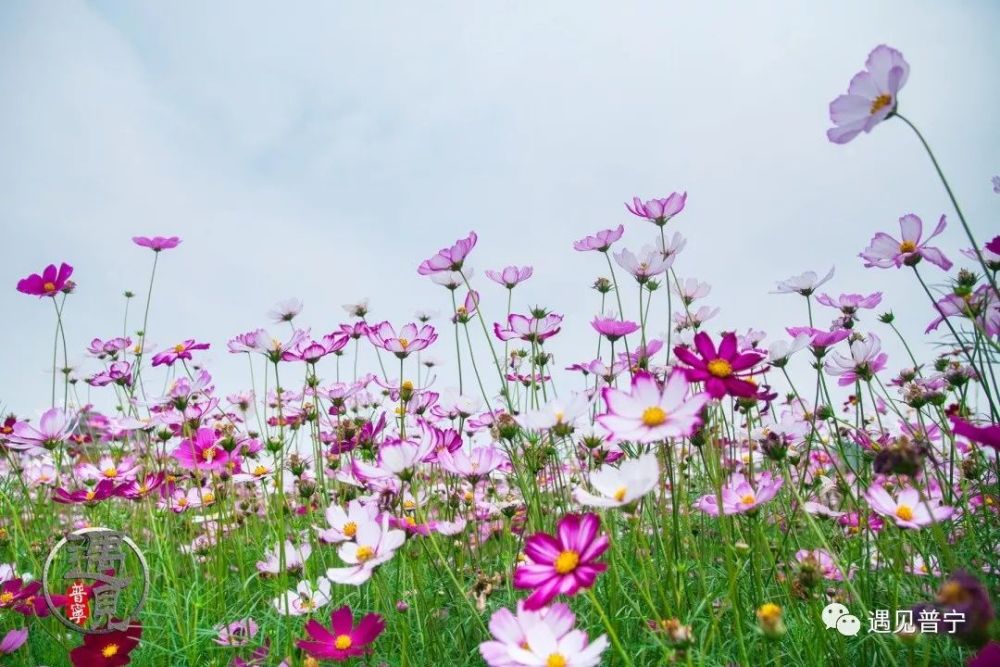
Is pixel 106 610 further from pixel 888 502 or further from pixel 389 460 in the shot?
pixel 888 502

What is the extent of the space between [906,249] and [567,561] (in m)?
1.05

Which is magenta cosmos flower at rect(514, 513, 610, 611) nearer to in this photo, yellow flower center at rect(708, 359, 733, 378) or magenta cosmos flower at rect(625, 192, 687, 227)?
yellow flower center at rect(708, 359, 733, 378)

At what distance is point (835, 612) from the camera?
3.34ft

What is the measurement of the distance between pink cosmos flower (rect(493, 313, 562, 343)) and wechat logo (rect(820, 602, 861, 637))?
0.79 metres

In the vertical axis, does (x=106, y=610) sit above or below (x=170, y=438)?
below

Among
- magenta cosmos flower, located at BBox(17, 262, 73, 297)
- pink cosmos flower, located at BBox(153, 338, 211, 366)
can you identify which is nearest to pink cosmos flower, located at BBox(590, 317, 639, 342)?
pink cosmos flower, located at BBox(153, 338, 211, 366)

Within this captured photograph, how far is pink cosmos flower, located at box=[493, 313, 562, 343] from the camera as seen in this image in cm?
154

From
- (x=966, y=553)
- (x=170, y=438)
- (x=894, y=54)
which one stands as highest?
(x=894, y=54)

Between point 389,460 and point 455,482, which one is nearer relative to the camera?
point 389,460

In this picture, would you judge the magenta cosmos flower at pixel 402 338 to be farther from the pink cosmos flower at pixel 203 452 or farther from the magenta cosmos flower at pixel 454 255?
the pink cosmos flower at pixel 203 452

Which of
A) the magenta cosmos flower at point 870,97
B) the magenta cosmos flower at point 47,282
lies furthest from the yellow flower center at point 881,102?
the magenta cosmos flower at point 47,282

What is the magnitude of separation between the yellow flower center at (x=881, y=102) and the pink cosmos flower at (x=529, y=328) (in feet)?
2.56

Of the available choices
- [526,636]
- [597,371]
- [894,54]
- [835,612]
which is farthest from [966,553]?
[526,636]

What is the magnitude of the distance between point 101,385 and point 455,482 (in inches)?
53.6
